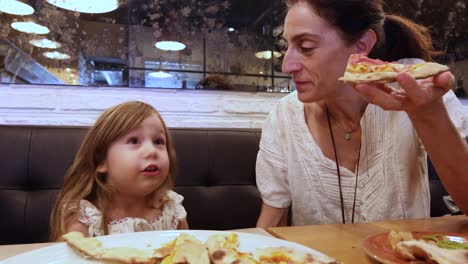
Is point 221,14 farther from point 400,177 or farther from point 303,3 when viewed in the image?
point 400,177

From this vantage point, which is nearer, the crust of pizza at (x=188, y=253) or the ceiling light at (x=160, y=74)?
the crust of pizza at (x=188, y=253)

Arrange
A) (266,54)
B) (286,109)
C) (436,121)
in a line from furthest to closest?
(266,54) < (286,109) < (436,121)

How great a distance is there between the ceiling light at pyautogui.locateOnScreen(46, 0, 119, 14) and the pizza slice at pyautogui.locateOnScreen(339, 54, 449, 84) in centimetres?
118

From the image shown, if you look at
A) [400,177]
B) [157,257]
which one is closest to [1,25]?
[157,257]

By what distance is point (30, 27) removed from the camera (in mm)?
1528

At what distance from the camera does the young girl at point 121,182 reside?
3.38 ft

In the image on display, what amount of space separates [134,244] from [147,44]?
47.9 inches

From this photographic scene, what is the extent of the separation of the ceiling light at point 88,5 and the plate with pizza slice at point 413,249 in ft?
4.62

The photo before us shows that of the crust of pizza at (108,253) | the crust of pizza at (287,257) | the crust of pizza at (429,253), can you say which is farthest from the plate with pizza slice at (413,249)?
the crust of pizza at (108,253)

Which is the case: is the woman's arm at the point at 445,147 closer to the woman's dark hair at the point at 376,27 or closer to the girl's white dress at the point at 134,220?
the woman's dark hair at the point at 376,27

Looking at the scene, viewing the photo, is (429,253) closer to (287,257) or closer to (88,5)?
(287,257)

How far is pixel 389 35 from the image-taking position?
3.91 ft

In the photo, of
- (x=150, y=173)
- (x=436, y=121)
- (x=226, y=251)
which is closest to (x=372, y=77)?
(x=436, y=121)

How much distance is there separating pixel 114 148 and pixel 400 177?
2.69ft
